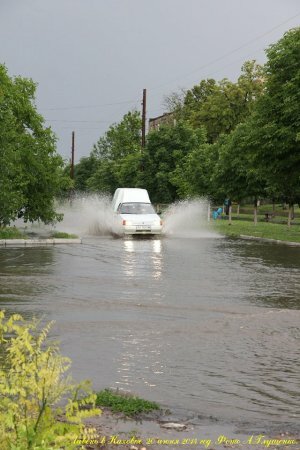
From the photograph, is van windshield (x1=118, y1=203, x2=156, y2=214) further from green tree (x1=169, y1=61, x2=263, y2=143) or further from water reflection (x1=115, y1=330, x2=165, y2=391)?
green tree (x1=169, y1=61, x2=263, y2=143)

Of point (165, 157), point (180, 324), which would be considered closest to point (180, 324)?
point (180, 324)

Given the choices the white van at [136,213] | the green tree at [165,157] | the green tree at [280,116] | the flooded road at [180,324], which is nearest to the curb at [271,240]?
the green tree at [280,116]

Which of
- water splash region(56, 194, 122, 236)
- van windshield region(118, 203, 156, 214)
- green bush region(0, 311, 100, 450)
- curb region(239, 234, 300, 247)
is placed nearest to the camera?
green bush region(0, 311, 100, 450)

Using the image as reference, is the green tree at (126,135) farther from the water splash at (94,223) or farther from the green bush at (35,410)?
the green bush at (35,410)

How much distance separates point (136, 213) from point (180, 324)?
2376cm

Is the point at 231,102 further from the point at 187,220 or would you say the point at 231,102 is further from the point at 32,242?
the point at 32,242

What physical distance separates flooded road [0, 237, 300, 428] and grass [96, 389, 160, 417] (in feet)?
0.88

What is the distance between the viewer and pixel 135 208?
115 ft

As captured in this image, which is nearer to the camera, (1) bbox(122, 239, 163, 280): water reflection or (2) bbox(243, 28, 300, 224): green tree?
(1) bbox(122, 239, 163, 280): water reflection

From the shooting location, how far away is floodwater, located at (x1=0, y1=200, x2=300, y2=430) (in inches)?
278

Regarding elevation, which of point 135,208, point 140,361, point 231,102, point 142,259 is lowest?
point 140,361

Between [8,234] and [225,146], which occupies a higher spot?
[225,146]

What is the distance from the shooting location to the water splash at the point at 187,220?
37834 millimetres

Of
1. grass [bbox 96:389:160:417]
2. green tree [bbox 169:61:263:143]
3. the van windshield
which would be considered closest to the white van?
the van windshield
